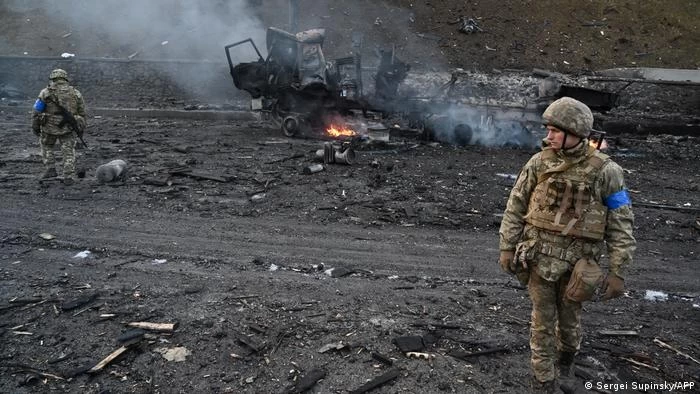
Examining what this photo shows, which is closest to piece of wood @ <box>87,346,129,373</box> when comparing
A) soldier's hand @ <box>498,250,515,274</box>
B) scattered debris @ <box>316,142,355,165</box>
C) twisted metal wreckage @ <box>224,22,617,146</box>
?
soldier's hand @ <box>498,250,515,274</box>

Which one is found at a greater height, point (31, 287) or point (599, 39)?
point (599, 39)

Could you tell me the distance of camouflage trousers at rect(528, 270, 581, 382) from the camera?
11.7 ft

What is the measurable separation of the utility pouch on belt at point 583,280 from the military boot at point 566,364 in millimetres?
697

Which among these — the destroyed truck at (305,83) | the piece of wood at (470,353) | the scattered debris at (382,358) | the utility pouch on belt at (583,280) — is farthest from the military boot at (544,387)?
the destroyed truck at (305,83)

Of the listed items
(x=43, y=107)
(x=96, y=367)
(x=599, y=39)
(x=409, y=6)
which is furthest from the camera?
(x=409, y=6)

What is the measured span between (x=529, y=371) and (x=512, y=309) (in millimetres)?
1019

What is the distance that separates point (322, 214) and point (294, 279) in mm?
2207

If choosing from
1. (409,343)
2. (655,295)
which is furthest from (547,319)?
(655,295)

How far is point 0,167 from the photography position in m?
9.51

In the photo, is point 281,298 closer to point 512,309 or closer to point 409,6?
point 512,309

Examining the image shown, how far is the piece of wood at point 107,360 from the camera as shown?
3.91 meters

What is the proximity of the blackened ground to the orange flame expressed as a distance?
2736 mm

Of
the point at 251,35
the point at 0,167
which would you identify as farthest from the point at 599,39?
the point at 0,167

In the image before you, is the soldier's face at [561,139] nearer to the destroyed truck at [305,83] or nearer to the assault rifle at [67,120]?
the assault rifle at [67,120]
